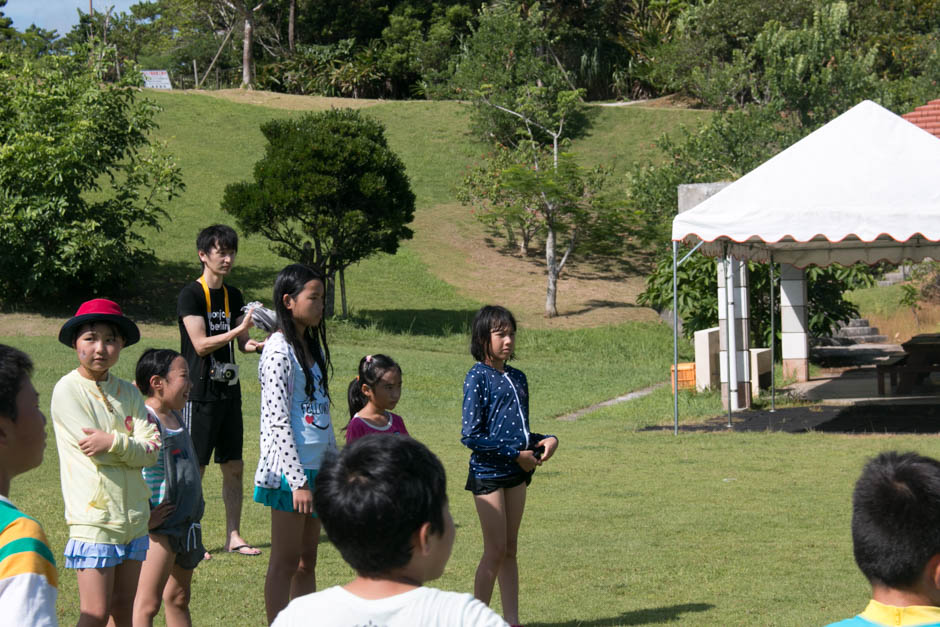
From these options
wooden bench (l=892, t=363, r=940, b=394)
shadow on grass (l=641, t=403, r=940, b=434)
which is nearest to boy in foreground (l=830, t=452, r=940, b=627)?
shadow on grass (l=641, t=403, r=940, b=434)

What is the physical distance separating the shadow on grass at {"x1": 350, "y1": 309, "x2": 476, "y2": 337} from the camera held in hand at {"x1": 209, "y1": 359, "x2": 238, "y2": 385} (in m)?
20.3

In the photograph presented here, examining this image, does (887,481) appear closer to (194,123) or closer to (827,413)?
(827,413)

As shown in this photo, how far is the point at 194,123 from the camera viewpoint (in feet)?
146

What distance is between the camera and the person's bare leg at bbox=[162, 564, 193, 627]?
4.49m

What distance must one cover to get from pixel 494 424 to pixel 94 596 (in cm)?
198

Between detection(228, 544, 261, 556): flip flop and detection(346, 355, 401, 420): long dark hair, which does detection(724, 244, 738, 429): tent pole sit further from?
detection(346, 355, 401, 420): long dark hair

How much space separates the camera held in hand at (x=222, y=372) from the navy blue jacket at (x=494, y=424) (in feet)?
6.17

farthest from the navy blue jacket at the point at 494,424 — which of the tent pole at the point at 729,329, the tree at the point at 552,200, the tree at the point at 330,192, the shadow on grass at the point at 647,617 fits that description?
the tree at the point at 552,200

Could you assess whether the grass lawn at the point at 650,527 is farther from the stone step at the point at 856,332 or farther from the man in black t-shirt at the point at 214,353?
the stone step at the point at 856,332

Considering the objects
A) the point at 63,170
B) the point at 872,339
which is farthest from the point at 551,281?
the point at 63,170

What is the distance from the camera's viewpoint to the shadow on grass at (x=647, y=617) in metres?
5.30

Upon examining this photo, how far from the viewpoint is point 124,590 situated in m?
4.06

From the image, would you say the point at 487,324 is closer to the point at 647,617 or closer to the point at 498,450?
the point at 498,450

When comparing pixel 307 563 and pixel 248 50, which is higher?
pixel 248 50
